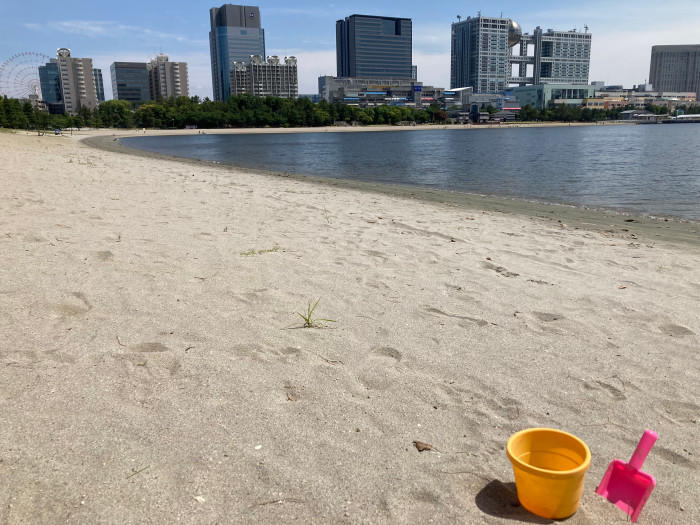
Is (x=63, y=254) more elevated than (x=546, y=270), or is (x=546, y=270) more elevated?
(x=63, y=254)

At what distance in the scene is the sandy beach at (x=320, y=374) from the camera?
2.50m

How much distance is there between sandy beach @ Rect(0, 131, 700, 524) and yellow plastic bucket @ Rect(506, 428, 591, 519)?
4.1 inches

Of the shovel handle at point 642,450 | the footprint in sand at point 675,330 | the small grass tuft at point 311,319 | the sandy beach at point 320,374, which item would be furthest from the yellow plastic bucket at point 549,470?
the footprint in sand at point 675,330

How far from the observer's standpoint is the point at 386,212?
11.1 m

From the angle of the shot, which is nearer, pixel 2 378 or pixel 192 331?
pixel 2 378

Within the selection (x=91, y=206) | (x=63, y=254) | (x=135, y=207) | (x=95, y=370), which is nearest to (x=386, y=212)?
(x=135, y=207)

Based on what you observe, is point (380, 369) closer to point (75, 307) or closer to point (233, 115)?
point (75, 307)

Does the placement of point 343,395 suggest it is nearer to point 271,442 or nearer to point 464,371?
point 271,442

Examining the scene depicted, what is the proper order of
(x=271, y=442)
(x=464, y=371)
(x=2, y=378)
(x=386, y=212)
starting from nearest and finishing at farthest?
(x=271, y=442) → (x=2, y=378) → (x=464, y=371) → (x=386, y=212)

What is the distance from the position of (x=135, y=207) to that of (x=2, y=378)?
6.57 metres

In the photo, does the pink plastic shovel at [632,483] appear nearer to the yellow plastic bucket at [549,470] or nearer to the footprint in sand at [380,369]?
the yellow plastic bucket at [549,470]

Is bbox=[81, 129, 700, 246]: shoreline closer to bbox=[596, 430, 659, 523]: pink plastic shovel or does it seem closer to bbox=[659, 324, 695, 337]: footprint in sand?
bbox=[659, 324, 695, 337]: footprint in sand

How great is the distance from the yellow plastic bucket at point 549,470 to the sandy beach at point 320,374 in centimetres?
10

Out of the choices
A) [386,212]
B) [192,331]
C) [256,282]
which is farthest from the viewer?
[386,212]
